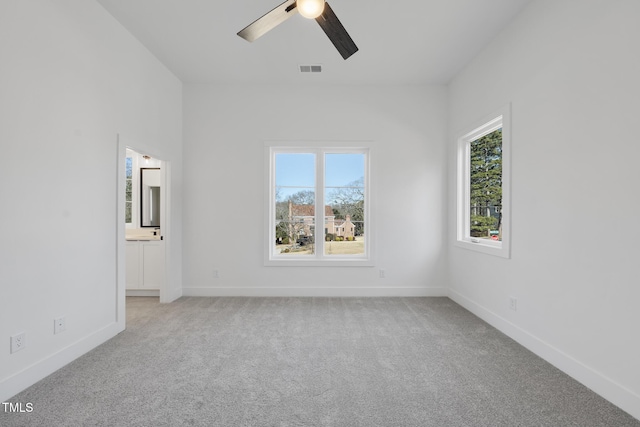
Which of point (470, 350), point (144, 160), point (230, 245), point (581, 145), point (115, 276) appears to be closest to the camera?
point (581, 145)

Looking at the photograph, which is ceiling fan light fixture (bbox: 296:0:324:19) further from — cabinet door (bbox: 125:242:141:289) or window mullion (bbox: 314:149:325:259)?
cabinet door (bbox: 125:242:141:289)

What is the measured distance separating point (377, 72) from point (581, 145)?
248 centimetres

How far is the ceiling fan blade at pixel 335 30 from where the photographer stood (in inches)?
79.5

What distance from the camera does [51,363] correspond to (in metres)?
2.32

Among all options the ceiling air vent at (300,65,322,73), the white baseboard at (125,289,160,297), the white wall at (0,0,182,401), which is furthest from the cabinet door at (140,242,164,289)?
the ceiling air vent at (300,65,322,73)

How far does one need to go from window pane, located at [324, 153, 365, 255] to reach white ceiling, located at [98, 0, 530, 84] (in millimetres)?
1120

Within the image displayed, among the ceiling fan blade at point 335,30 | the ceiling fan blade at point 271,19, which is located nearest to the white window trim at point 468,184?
the ceiling fan blade at point 335,30

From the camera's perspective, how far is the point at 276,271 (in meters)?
4.48

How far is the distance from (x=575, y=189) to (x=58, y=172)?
12.4 ft

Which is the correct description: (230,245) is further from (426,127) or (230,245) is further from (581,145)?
(581,145)

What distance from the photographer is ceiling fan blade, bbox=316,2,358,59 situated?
2020 mm

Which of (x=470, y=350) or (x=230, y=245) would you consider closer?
(x=470, y=350)

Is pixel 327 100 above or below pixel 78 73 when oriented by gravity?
above

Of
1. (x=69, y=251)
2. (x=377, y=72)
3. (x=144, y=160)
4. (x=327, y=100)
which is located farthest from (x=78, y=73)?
(x=377, y=72)
